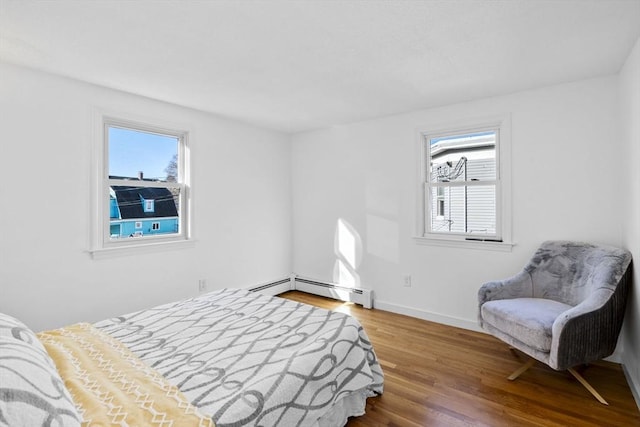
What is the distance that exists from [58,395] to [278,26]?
2044 mm

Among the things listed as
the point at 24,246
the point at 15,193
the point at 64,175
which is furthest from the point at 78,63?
the point at 24,246

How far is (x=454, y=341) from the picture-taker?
299cm

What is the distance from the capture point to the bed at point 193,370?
1117 millimetres

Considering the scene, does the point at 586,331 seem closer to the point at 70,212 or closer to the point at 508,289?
the point at 508,289

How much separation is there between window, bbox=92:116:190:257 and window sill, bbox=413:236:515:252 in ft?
8.93

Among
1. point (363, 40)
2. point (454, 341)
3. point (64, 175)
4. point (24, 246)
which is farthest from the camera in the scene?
point (454, 341)

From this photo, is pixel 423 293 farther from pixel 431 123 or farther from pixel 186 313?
pixel 186 313

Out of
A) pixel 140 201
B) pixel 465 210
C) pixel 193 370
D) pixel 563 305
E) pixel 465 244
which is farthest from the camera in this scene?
pixel 465 210

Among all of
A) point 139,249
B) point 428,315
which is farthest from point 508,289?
point 139,249

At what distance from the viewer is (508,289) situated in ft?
8.91

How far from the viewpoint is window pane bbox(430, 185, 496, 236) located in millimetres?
3289

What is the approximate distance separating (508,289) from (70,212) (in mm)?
3817

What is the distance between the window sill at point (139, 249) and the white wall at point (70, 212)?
0.17 ft

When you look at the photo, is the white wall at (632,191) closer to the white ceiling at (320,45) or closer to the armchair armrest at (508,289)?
the white ceiling at (320,45)
